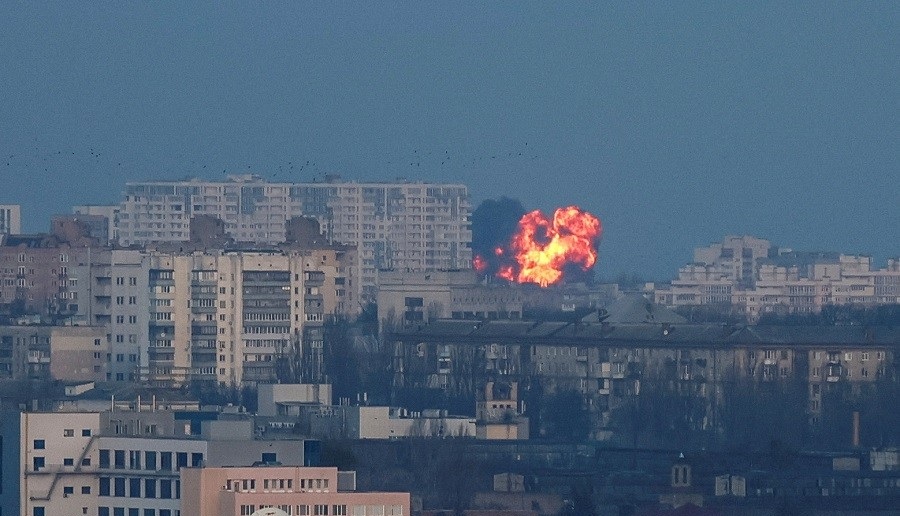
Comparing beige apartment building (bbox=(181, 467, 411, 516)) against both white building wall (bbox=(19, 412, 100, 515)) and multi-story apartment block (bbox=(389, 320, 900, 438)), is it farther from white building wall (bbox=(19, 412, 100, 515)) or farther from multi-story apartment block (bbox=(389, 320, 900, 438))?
multi-story apartment block (bbox=(389, 320, 900, 438))

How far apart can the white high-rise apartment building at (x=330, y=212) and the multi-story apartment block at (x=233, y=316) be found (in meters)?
64.0

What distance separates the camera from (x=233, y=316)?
104625 millimetres

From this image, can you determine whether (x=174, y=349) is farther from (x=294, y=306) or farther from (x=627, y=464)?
(x=627, y=464)

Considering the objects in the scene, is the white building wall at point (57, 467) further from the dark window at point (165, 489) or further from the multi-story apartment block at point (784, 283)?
the multi-story apartment block at point (784, 283)

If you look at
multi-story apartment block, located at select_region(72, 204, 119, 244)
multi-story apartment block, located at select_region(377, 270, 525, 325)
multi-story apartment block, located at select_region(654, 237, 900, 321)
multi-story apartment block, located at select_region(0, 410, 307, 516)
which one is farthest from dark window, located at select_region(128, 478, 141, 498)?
multi-story apartment block, located at select_region(72, 204, 119, 244)

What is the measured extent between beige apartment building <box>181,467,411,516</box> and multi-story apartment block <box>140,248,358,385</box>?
45482 millimetres

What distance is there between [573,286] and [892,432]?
197ft

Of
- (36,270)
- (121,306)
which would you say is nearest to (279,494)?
(121,306)

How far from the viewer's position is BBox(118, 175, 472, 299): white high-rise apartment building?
176 meters

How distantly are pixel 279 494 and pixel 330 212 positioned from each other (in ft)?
418

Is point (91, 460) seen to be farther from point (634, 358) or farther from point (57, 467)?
point (634, 358)

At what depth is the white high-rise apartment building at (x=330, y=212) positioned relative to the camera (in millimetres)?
176125

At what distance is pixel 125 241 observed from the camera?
16725 cm

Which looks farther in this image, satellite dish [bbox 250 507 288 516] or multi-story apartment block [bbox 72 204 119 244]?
multi-story apartment block [bbox 72 204 119 244]
